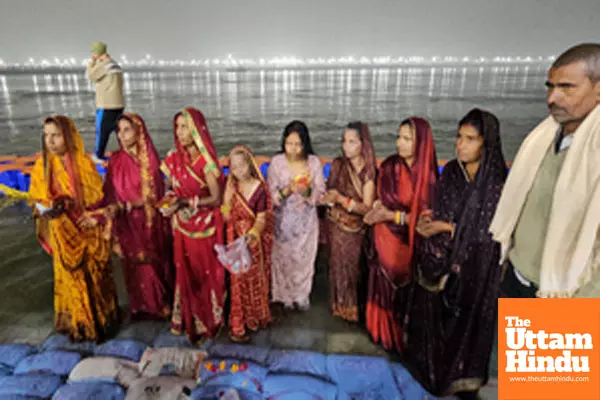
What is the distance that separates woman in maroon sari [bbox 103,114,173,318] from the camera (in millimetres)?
3029

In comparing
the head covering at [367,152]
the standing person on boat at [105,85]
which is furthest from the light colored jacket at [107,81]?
the head covering at [367,152]

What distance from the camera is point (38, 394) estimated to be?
2.60 metres

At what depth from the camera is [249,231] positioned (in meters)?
3.00

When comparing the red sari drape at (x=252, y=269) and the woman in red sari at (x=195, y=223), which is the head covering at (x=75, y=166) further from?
the red sari drape at (x=252, y=269)

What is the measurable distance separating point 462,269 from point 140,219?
244 centimetres

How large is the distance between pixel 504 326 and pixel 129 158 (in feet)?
9.11

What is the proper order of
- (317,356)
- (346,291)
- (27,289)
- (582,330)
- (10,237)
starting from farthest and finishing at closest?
(10,237), (27,289), (346,291), (317,356), (582,330)

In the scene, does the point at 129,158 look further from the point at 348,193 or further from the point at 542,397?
the point at 542,397

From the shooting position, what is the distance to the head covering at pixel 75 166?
282 cm

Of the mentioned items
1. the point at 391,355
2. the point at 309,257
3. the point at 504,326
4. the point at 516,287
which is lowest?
the point at 391,355

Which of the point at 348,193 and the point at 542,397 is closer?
the point at 542,397

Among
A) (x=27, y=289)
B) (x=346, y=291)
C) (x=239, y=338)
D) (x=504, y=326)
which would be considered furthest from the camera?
(x=27, y=289)

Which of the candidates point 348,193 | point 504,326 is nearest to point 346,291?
point 348,193

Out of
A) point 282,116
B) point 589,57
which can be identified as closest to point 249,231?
point 589,57
